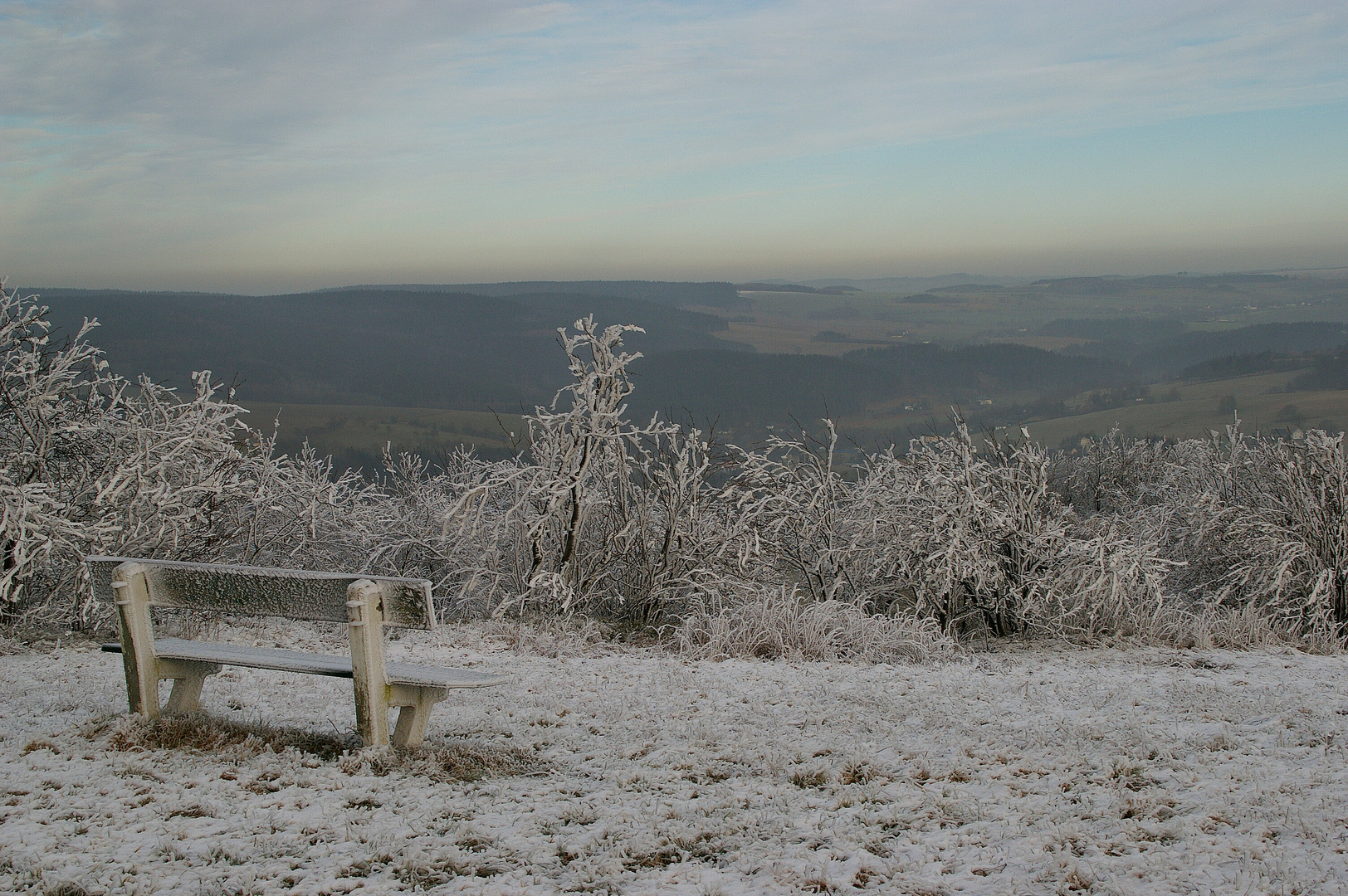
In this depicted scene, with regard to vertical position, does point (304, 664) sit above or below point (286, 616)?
below

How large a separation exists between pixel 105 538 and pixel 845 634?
6201mm

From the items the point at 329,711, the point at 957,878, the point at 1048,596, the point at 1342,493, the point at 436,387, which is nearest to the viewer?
the point at 957,878

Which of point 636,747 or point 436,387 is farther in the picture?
point 436,387

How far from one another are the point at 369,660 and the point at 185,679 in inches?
49.0

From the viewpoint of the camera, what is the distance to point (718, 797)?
3.44 metres

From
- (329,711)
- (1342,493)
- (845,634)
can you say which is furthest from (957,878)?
(1342,493)

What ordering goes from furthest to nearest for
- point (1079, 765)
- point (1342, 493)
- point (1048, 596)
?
point (1342, 493) < point (1048, 596) < point (1079, 765)

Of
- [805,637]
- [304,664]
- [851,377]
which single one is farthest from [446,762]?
[851,377]

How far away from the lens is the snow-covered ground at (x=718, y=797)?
8.84ft

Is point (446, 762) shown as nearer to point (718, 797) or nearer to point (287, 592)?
point (287, 592)

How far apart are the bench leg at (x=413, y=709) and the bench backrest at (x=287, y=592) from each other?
37 cm

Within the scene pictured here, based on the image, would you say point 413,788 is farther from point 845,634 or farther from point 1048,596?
point 1048,596

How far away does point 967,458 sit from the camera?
8.55 meters

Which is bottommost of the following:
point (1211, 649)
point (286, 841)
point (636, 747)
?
point (1211, 649)
